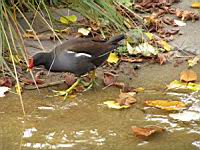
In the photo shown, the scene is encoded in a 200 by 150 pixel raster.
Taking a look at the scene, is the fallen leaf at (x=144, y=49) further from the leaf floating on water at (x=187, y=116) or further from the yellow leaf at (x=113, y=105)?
the leaf floating on water at (x=187, y=116)

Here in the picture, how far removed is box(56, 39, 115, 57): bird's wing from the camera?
4.48m

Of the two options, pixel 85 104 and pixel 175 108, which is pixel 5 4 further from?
pixel 175 108

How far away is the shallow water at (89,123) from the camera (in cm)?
355

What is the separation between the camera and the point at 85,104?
422cm

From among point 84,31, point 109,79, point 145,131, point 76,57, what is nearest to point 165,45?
point 84,31

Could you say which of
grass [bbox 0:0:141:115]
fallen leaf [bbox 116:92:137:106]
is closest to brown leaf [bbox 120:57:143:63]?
grass [bbox 0:0:141:115]

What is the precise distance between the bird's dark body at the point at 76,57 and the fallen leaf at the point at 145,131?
35.8 inches

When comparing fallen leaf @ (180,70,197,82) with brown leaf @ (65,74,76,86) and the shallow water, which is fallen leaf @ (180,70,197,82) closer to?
the shallow water

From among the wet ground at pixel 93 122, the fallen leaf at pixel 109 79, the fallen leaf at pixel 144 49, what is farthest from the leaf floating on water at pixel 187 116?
the fallen leaf at pixel 144 49

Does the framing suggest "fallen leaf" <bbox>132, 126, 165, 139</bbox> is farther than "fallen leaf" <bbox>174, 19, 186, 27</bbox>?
No

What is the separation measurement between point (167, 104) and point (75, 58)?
2.52 ft

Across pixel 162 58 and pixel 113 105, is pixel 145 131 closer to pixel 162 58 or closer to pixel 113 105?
pixel 113 105

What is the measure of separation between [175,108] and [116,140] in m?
0.63

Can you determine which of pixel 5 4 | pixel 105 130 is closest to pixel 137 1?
pixel 5 4
